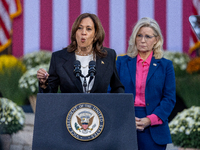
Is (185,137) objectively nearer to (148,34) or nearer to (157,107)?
(157,107)

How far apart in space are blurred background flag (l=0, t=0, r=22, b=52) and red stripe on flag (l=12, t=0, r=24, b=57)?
76 millimetres

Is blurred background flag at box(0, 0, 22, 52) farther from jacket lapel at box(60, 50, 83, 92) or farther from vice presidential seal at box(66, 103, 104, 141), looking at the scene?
vice presidential seal at box(66, 103, 104, 141)

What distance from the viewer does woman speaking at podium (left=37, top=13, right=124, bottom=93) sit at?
1593 mm

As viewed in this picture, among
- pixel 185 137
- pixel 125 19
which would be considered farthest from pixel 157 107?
pixel 125 19

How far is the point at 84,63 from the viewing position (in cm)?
165

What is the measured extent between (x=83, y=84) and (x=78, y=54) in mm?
304

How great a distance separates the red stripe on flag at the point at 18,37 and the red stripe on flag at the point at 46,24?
0.36 meters

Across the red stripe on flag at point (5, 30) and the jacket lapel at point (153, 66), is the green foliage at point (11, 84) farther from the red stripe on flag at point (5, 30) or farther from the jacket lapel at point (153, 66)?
the jacket lapel at point (153, 66)

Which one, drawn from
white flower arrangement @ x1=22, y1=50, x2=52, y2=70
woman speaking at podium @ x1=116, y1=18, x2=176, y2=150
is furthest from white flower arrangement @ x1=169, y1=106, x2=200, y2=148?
white flower arrangement @ x1=22, y1=50, x2=52, y2=70

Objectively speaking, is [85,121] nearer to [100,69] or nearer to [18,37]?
[100,69]

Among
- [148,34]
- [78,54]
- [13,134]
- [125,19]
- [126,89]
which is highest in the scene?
[125,19]

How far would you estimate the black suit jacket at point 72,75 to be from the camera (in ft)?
5.22

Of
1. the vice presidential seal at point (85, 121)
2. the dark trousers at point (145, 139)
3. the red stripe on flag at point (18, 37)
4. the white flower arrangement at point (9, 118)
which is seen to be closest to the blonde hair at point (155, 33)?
the dark trousers at point (145, 139)

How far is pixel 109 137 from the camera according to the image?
126 centimetres
